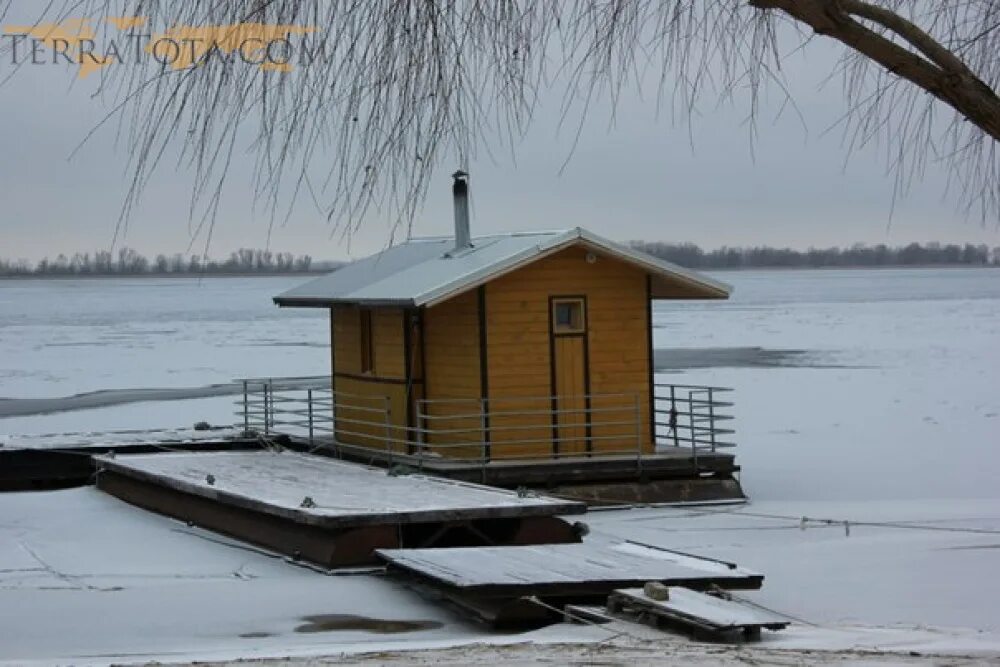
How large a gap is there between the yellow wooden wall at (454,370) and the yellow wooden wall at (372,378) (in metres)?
0.32

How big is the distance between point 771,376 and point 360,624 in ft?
87.7

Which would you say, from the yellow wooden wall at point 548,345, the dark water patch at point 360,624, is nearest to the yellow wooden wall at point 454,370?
the yellow wooden wall at point 548,345

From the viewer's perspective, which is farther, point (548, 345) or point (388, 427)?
point (548, 345)

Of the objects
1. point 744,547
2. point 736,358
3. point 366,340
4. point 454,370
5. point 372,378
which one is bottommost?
point 744,547

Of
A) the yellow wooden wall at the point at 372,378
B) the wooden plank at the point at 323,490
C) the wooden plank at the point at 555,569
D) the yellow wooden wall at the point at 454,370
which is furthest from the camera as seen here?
the yellow wooden wall at the point at 372,378

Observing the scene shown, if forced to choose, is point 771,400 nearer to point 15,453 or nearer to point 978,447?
point 978,447

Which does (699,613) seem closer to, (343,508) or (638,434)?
(343,508)

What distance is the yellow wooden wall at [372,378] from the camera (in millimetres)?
20906

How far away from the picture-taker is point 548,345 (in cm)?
2027

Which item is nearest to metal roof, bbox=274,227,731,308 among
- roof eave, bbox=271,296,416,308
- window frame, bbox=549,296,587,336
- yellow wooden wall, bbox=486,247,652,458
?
roof eave, bbox=271,296,416,308

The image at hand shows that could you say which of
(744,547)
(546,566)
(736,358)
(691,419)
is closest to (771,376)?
(736,358)

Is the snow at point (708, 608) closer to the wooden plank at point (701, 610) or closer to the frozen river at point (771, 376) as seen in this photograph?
the wooden plank at point (701, 610)

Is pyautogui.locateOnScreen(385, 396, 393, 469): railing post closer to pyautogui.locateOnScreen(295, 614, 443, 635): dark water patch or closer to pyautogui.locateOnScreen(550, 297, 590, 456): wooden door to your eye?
pyautogui.locateOnScreen(550, 297, 590, 456): wooden door

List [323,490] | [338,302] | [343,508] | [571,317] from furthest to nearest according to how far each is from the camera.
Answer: [338,302], [571,317], [323,490], [343,508]
